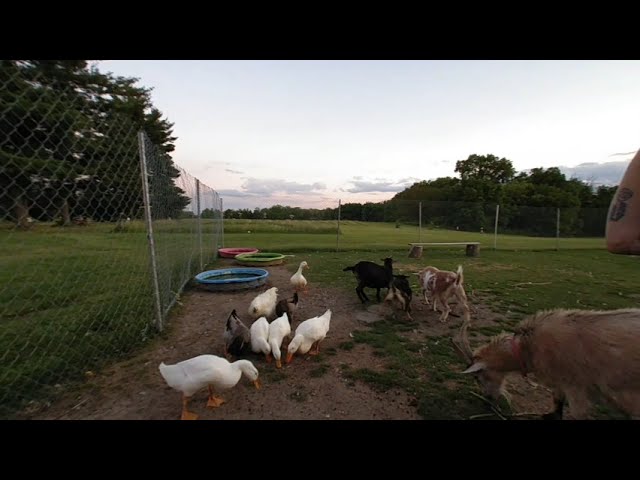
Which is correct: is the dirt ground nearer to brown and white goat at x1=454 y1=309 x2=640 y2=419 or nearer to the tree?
brown and white goat at x1=454 y1=309 x2=640 y2=419

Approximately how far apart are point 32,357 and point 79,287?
2.94 metres

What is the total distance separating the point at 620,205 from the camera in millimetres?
1364

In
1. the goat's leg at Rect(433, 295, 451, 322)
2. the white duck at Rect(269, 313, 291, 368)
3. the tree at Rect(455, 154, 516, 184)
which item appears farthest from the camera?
→ the tree at Rect(455, 154, 516, 184)

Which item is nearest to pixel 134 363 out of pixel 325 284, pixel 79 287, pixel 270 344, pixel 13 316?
pixel 270 344

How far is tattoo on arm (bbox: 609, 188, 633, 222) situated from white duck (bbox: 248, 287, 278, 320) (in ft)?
13.7

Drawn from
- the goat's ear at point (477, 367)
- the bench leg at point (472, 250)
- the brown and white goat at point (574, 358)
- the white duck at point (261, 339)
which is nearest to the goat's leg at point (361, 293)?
the white duck at point (261, 339)

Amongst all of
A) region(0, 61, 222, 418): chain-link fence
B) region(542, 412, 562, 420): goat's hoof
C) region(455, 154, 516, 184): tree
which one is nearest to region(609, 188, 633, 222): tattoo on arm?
region(542, 412, 562, 420): goat's hoof

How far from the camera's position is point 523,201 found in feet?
127

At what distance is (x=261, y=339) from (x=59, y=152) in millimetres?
2878

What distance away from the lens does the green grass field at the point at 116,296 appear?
2770 millimetres

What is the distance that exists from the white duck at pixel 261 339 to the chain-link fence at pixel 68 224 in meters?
1.51

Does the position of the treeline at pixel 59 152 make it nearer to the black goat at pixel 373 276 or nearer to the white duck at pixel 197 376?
the white duck at pixel 197 376

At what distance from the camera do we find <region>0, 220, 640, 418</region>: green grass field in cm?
277

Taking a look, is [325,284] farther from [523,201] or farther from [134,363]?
[523,201]
